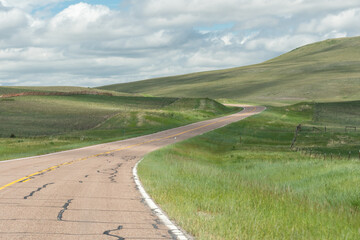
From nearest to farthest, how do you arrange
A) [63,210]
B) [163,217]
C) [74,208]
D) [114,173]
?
[163,217]
[63,210]
[74,208]
[114,173]

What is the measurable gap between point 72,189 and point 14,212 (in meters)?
4.20

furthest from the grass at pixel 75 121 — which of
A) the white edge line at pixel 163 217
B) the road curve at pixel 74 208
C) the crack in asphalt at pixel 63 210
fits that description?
the crack in asphalt at pixel 63 210

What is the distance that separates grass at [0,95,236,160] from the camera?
1949 inches

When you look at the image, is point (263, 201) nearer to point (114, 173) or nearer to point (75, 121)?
point (114, 173)

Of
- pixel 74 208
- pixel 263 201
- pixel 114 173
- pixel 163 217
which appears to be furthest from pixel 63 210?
pixel 114 173

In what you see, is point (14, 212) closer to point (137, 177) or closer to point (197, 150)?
point (137, 177)

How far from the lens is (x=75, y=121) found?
74.5 m

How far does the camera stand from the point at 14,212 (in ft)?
35.0

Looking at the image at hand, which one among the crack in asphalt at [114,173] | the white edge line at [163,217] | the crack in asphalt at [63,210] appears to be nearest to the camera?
the white edge line at [163,217]

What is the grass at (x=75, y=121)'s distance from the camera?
4950 centimetres

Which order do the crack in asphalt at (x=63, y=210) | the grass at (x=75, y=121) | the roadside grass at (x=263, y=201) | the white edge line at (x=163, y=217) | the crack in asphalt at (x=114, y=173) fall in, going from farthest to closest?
the grass at (x=75, y=121) < the crack in asphalt at (x=114, y=173) < the crack in asphalt at (x=63, y=210) < the roadside grass at (x=263, y=201) < the white edge line at (x=163, y=217)

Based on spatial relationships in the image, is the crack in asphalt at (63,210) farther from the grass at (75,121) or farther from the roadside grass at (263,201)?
the grass at (75,121)

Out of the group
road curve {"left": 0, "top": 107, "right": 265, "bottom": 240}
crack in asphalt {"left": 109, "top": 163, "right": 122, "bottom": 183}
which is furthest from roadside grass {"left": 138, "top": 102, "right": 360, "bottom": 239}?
crack in asphalt {"left": 109, "top": 163, "right": 122, "bottom": 183}

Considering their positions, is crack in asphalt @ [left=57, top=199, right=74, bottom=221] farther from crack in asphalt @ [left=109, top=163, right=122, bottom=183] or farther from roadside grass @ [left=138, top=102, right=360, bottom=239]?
crack in asphalt @ [left=109, top=163, right=122, bottom=183]
